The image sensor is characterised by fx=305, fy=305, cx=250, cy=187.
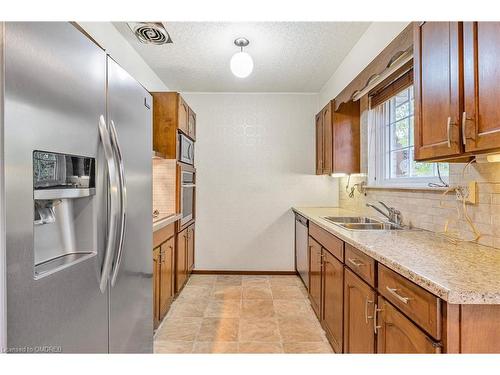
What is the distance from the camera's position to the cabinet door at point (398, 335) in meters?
1.02

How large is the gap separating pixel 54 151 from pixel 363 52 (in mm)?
2586

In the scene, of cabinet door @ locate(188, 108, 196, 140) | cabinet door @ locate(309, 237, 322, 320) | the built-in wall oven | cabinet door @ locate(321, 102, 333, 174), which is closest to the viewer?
cabinet door @ locate(309, 237, 322, 320)

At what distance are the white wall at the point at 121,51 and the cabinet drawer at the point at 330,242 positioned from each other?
2.15 metres

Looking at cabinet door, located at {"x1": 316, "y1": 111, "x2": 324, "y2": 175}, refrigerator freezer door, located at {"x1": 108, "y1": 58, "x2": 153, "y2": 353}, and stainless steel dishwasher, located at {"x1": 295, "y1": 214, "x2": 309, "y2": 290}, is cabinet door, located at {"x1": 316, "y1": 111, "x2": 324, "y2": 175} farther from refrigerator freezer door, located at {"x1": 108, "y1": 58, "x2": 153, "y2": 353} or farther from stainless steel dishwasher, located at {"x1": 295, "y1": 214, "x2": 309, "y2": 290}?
refrigerator freezer door, located at {"x1": 108, "y1": 58, "x2": 153, "y2": 353}

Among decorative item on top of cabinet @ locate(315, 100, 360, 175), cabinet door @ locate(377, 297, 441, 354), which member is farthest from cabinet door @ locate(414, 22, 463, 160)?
decorative item on top of cabinet @ locate(315, 100, 360, 175)

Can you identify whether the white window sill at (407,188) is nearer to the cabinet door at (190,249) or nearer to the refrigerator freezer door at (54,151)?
the refrigerator freezer door at (54,151)

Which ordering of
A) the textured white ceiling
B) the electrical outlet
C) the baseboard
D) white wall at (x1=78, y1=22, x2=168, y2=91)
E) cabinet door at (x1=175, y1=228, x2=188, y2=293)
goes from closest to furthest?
the electrical outlet → white wall at (x1=78, y1=22, x2=168, y2=91) → the textured white ceiling → cabinet door at (x1=175, y1=228, x2=188, y2=293) → the baseboard

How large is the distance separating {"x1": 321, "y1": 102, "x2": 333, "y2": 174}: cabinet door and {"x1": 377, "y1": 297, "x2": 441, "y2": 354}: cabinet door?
223 centimetres

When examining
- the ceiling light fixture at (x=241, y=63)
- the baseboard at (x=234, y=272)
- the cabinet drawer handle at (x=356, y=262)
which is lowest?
the baseboard at (x=234, y=272)

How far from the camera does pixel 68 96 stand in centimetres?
A: 91

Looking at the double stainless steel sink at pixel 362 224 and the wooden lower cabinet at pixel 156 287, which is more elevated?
the double stainless steel sink at pixel 362 224

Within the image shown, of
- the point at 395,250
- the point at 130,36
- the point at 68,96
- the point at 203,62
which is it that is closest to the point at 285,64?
the point at 203,62

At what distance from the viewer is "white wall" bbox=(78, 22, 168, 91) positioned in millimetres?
2162

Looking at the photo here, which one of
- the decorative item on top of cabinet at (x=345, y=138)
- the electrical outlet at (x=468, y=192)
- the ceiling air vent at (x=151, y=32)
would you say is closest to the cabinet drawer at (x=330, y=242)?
the electrical outlet at (x=468, y=192)
